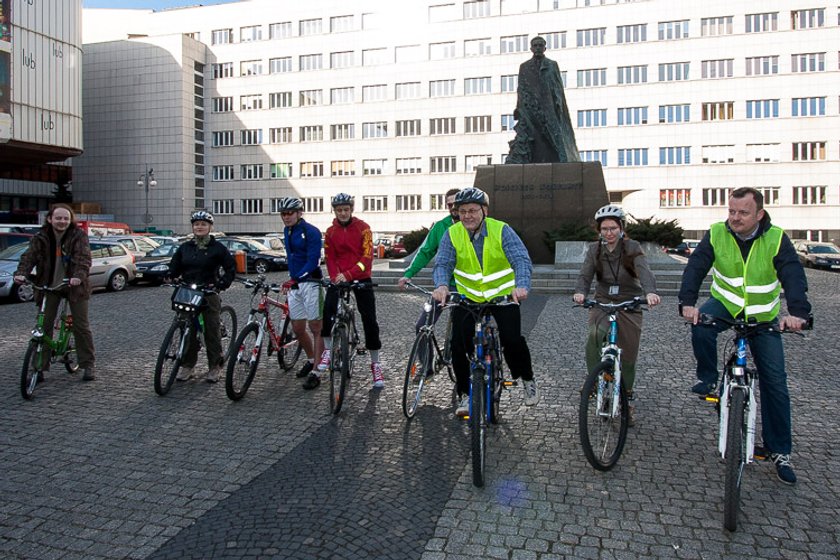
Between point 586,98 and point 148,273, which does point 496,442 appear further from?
point 586,98

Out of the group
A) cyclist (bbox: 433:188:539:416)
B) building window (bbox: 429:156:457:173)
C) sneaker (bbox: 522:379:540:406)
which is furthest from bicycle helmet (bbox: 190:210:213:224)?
building window (bbox: 429:156:457:173)

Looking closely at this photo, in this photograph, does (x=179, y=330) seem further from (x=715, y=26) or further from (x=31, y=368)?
(x=715, y=26)

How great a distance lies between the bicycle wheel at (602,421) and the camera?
441 centimetres

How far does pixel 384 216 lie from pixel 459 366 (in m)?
63.0

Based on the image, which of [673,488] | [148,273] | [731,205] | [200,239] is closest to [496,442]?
[673,488]

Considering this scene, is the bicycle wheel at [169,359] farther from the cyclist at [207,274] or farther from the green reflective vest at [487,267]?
the green reflective vest at [487,267]

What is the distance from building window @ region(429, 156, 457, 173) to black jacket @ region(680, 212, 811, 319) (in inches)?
2436

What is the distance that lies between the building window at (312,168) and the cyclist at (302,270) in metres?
63.9

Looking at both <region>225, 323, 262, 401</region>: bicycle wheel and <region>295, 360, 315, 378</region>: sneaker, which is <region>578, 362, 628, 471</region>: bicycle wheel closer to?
<region>225, 323, 262, 401</region>: bicycle wheel

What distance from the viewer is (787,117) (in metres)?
57.1

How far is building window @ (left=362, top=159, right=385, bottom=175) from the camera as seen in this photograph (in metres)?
67.9

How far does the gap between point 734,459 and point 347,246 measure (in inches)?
163

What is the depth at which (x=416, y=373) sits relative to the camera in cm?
576

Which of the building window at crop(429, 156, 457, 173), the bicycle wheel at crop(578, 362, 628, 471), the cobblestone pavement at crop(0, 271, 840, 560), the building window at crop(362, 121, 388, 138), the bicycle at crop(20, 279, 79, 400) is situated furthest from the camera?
the building window at crop(362, 121, 388, 138)
